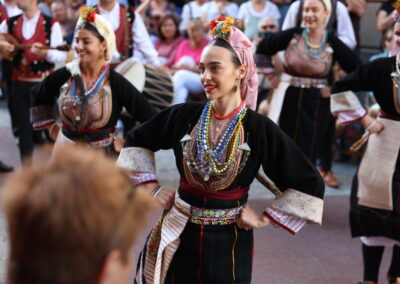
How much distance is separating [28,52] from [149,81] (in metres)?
1.31

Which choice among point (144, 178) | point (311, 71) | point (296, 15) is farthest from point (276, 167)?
point (296, 15)

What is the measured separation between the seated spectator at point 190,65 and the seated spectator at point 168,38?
26 centimetres

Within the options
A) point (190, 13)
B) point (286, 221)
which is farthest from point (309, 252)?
point (190, 13)

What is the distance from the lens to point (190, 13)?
8008mm

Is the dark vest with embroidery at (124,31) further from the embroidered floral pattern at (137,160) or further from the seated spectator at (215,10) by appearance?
the embroidered floral pattern at (137,160)

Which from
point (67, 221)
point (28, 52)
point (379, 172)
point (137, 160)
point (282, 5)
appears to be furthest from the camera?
point (282, 5)

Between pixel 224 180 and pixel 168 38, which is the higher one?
pixel 224 180

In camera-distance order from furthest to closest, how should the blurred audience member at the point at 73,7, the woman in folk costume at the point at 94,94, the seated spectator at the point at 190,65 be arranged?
the blurred audience member at the point at 73,7, the seated spectator at the point at 190,65, the woman in folk costume at the point at 94,94

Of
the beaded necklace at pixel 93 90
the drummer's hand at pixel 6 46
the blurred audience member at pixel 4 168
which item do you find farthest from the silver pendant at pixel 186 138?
the blurred audience member at pixel 4 168

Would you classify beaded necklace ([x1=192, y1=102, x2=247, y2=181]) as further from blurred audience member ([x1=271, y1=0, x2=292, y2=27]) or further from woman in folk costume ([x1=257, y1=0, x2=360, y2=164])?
blurred audience member ([x1=271, y1=0, x2=292, y2=27])

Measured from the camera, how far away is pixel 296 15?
16.9 ft

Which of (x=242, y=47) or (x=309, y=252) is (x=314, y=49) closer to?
(x=309, y=252)

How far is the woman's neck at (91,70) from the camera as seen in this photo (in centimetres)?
371

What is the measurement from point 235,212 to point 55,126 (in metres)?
2.00
